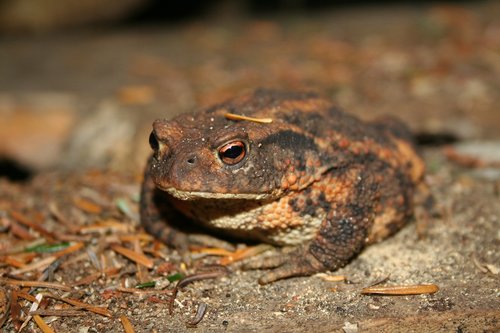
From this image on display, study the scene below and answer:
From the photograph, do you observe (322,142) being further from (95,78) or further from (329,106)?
(95,78)

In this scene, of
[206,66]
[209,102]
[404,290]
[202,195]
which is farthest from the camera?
[206,66]

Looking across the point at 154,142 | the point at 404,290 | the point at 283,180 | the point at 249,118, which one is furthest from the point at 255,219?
the point at 404,290

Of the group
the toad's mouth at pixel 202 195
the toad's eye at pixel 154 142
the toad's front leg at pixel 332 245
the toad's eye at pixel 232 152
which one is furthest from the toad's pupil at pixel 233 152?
the toad's front leg at pixel 332 245

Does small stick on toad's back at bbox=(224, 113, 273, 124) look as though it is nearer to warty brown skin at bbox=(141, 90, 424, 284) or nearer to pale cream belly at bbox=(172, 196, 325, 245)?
warty brown skin at bbox=(141, 90, 424, 284)

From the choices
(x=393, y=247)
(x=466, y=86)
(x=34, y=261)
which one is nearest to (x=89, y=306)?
(x=34, y=261)

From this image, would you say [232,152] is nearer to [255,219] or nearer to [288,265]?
[255,219]

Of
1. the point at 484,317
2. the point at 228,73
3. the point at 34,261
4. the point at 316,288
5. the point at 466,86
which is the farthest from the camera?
the point at 228,73

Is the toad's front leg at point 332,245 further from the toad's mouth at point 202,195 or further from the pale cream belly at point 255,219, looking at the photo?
the toad's mouth at point 202,195

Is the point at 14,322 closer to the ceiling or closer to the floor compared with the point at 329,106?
closer to the floor
